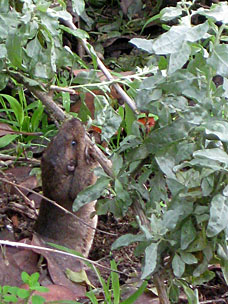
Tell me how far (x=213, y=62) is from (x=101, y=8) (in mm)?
4745

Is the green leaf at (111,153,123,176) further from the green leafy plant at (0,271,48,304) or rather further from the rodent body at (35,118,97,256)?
the rodent body at (35,118,97,256)

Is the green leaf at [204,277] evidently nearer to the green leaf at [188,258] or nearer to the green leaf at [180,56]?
the green leaf at [188,258]

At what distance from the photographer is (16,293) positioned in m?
3.17

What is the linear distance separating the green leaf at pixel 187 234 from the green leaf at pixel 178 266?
0.31 ft

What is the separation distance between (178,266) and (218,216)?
39cm

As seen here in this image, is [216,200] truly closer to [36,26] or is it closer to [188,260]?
[188,260]

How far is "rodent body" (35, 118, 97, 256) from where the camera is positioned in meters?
4.31

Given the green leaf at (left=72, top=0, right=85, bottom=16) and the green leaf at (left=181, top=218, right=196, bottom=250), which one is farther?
the green leaf at (left=72, top=0, right=85, bottom=16)

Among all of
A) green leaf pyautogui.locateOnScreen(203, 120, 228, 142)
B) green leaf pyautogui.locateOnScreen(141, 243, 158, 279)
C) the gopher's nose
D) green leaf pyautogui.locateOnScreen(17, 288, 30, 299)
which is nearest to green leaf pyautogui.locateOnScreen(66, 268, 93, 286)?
green leaf pyautogui.locateOnScreen(17, 288, 30, 299)

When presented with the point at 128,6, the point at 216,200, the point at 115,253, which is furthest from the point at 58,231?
the point at 128,6

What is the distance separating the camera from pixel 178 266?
283 cm

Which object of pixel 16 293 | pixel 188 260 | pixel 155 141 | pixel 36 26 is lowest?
pixel 16 293

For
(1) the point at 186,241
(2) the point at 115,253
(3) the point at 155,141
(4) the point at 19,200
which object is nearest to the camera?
(1) the point at 186,241

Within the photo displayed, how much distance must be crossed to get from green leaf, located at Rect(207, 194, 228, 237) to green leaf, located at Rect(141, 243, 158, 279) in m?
0.31
